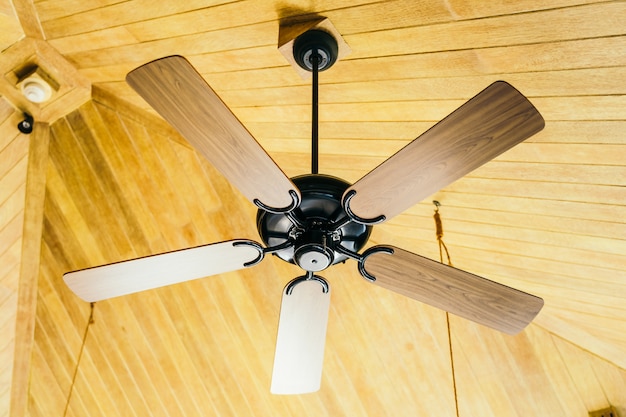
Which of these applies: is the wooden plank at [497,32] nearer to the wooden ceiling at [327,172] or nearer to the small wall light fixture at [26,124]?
the wooden ceiling at [327,172]

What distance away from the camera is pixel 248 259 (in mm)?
1408

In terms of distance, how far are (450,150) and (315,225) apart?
17.1 inches

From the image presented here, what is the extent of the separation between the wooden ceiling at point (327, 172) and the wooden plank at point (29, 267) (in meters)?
0.01

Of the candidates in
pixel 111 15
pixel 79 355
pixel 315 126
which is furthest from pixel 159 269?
pixel 79 355

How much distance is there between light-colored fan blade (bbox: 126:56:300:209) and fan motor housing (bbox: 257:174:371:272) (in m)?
0.09

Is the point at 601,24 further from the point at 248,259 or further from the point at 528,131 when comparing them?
the point at 248,259

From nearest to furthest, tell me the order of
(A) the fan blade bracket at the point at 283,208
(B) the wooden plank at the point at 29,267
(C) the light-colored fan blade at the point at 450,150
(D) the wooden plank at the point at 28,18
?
(C) the light-colored fan blade at the point at 450,150 → (A) the fan blade bracket at the point at 283,208 → (D) the wooden plank at the point at 28,18 → (B) the wooden plank at the point at 29,267

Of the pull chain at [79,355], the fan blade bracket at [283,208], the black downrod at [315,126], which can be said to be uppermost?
the pull chain at [79,355]

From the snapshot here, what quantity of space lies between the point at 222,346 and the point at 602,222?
2.13 meters

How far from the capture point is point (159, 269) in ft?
4.54

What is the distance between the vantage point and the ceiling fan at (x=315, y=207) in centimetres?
101

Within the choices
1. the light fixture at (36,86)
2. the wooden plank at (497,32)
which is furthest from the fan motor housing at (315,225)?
the light fixture at (36,86)

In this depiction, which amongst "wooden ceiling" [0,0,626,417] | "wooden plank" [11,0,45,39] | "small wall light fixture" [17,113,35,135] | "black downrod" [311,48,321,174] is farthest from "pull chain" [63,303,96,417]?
"black downrod" [311,48,321,174]

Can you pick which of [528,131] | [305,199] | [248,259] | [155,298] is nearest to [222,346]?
[155,298]
